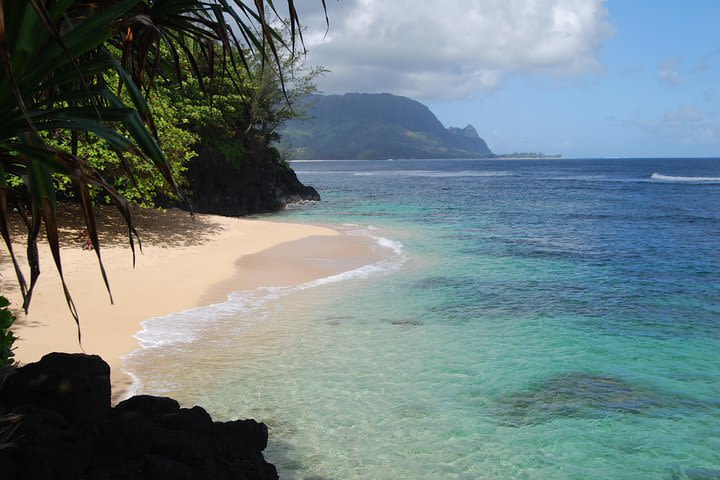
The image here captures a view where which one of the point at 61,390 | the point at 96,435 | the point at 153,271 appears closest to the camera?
the point at 96,435

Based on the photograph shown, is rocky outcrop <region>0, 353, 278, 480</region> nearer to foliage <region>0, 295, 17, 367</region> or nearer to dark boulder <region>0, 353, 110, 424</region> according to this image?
dark boulder <region>0, 353, 110, 424</region>

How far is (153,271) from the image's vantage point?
12.4 metres

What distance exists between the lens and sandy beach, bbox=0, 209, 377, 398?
8250 millimetres

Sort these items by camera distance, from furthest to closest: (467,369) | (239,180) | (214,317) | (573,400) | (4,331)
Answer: (239,180)
(214,317)
(467,369)
(573,400)
(4,331)

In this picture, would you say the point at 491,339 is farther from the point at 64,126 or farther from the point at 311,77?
the point at 311,77

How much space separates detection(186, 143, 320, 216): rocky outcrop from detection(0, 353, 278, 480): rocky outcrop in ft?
65.4

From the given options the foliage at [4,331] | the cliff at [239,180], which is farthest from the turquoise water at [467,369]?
the cliff at [239,180]

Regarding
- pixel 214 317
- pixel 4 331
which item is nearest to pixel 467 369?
pixel 214 317

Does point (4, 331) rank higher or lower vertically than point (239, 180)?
higher

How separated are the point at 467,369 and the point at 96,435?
5267 mm

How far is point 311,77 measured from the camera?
106 feet

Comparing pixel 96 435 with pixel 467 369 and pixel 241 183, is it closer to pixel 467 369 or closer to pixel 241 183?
pixel 467 369

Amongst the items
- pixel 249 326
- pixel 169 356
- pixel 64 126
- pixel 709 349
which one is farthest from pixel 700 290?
pixel 64 126

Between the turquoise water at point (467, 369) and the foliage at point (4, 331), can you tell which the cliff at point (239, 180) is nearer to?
the turquoise water at point (467, 369)
